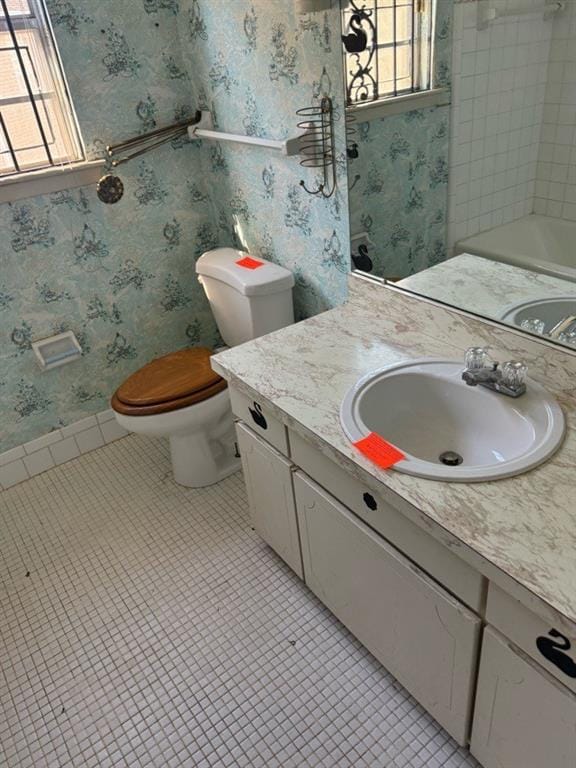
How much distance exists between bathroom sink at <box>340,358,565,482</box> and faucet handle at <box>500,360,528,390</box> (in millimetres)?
29

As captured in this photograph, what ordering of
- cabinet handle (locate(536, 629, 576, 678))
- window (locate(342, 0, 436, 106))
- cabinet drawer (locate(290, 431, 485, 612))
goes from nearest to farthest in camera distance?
cabinet handle (locate(536, 629, 576, 678)) → cabinet drawer (locate(290, 431, 485, 612)) → window (locate(342, 0, 436, 106))

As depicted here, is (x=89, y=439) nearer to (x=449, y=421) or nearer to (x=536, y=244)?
(x=449, y=421)

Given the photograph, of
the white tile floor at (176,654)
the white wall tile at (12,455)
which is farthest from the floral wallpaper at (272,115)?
the white wall tile at (12,455)

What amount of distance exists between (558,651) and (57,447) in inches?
84.1

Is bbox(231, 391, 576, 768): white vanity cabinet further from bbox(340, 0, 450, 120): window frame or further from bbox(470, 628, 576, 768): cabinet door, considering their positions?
bbox(340, 0, 450, 120): window frame

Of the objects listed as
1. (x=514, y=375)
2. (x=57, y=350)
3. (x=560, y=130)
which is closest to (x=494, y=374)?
(x=514, y=375)

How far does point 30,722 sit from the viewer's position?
5.17 feet

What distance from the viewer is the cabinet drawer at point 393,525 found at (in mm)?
1069

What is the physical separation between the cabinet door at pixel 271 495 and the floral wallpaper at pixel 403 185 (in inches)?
25.0

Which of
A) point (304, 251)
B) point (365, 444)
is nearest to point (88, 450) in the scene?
point (304, 251)

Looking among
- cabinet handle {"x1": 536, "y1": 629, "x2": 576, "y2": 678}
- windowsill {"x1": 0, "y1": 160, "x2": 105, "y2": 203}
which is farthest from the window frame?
cabinet handle {"x1": 536, "y1": 629, "x2": 576, "y2": 678}

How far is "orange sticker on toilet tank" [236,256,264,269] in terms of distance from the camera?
84.9 inches

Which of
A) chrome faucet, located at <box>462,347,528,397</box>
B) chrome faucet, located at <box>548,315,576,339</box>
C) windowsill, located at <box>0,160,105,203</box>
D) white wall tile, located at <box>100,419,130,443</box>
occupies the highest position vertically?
windowsill, located at <box>0,160,105,203</box>

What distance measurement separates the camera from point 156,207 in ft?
7.84
